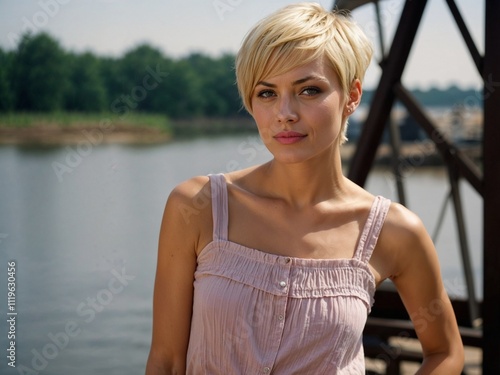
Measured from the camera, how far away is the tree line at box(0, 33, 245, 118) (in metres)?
3.09

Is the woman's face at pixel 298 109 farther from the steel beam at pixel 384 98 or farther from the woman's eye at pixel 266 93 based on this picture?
the steel beam at pixel 384 98

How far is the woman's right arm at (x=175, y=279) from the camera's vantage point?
63.0 inches

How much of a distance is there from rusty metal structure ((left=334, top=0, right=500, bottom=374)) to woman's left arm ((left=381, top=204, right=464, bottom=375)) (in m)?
0.62

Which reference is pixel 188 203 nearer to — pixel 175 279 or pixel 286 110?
pixel 175 279

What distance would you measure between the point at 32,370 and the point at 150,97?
1.40 m

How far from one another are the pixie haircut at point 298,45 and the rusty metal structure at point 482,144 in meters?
0.86

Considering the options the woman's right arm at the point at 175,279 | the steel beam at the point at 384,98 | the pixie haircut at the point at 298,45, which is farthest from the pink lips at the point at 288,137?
the steel beam at the point at 384,98

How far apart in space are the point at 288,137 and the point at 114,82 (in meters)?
2.11

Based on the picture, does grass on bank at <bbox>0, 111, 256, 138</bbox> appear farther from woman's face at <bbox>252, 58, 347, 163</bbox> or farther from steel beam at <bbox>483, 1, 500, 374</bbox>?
woman's face at <bbox>252, 58, 347, 163</bbox>

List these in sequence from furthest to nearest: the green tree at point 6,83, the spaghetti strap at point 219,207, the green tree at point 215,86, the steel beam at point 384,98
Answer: the green tree at point 215,86 < the green tree at point 6,83 < the steel beam at point 384,98 < the spaghetti strap at point 219,207

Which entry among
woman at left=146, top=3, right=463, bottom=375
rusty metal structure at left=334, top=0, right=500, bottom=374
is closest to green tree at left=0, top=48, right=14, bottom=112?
rusty metal structure at left=334, top=0, right=500, bottom=374

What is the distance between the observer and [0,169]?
9.89 feet

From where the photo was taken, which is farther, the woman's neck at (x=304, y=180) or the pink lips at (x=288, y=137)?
the woman's neck at (x=304, y=180)

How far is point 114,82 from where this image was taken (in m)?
3.50
